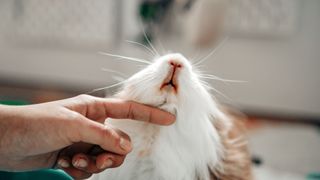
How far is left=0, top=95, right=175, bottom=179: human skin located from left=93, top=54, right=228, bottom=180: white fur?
0.08ft

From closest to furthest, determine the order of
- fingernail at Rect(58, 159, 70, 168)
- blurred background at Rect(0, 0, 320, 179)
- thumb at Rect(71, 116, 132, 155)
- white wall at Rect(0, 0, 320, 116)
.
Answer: thumb at Rect(71, 116, 132, 155) → fingernail at Rect(58, 159, 70, 168) → blurred background at Rect(0, 0, 320, 179) → white wall at Rect(0, 0, 320, 116)

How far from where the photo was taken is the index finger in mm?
688

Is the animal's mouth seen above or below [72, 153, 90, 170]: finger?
above

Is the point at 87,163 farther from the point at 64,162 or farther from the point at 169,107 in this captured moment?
the point at 169,107

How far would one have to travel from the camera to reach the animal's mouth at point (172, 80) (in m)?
0.67

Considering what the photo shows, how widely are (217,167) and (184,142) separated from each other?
0.31 ft

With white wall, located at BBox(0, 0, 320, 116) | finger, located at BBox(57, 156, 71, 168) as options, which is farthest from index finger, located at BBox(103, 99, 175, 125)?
white wall, located at BBox(0, 0, 320, 116)

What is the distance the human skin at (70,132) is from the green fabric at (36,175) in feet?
0.21

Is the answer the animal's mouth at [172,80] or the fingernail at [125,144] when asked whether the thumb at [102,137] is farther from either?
the animal's mouth at [172,80]

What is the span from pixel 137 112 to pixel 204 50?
1109 mm

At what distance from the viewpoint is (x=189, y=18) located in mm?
1611

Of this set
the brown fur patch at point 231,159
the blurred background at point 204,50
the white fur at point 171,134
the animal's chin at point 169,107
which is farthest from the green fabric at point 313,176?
the animal's chin at point 169,107

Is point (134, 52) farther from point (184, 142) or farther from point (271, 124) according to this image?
point (184, 142)

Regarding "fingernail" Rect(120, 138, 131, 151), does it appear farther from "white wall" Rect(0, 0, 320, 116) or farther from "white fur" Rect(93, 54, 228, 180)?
"white wall" Rect(0, 0, 320, 116)
